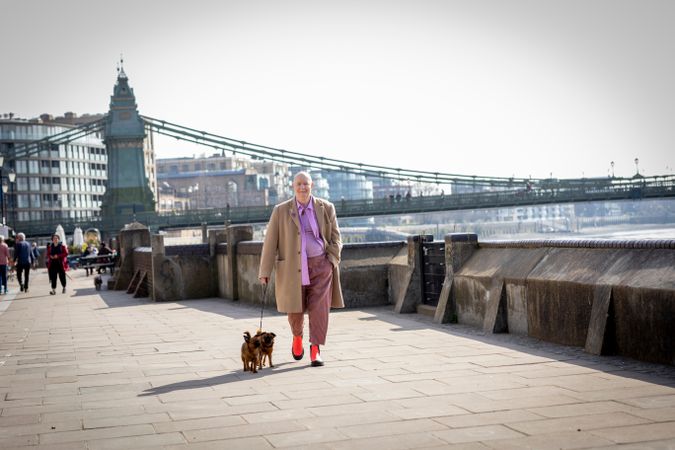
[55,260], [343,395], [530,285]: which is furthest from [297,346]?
[55,260]

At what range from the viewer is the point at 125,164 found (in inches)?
3056

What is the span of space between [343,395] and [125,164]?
7255 centimetres

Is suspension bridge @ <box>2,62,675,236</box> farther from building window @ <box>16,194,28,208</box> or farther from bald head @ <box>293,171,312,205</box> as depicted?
bald head @ <box>293,171,312,205</box>

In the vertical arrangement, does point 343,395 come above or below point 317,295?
below

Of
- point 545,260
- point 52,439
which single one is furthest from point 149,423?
point 545,260

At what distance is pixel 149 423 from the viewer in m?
6.36

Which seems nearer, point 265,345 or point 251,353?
point 251,353

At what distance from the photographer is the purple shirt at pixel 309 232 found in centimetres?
907

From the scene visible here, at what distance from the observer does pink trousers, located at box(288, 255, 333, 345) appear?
900cm

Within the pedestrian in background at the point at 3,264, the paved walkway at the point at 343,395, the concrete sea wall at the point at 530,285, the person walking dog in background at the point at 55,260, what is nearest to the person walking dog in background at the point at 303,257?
the paved walkway at the point at 343,395

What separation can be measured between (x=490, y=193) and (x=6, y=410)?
89212 millimetres

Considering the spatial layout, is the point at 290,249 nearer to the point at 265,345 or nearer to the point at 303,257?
the point at 303,257

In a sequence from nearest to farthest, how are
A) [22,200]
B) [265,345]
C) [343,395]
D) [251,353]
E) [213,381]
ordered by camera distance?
[343,395] → [213,381] → [251,353] → [265,345] → [22,200]

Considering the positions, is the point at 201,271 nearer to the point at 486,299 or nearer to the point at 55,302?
the point at 55,302
